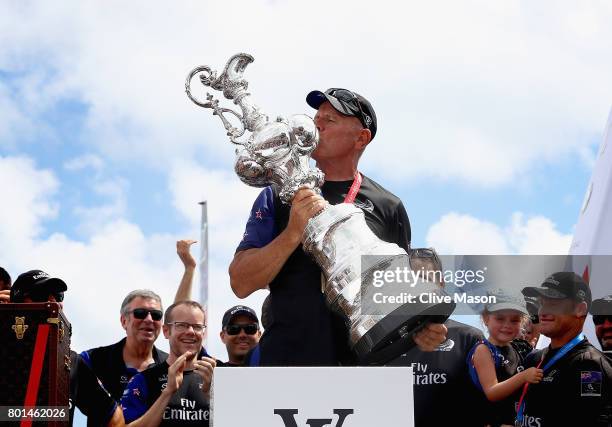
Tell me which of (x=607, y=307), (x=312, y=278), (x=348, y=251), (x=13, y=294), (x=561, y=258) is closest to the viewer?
(x=348, y=251)

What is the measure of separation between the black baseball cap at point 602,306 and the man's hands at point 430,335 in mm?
1876

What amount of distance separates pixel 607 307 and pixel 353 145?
6.20ft

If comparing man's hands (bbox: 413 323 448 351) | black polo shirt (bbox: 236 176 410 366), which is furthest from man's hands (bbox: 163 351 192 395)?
man's hands (bbox: 413 323 448 351)

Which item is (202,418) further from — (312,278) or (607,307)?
(607,307)

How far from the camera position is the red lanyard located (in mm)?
4125

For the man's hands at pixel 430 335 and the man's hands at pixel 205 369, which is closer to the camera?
the man's hands at pixel 430 335

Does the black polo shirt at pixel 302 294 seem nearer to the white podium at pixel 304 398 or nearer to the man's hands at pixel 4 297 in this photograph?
the white podium at pixel 304 398

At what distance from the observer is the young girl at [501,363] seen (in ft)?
16.0

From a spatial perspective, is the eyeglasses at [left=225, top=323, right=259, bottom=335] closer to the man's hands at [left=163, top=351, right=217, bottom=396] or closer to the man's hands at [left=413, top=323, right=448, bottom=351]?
the man's hands at [left=163, top=351, right=217, bottom=396]

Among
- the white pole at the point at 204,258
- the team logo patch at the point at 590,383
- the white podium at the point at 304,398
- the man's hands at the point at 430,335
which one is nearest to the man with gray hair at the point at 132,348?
the man's hands at the point at 430,335

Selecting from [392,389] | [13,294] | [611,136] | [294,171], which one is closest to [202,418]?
[13,294]

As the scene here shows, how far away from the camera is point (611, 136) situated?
9.95m

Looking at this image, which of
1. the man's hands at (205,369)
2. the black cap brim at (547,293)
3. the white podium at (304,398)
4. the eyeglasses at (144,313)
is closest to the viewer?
the white podium at (304,398)

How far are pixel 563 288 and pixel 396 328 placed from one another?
1530mm
